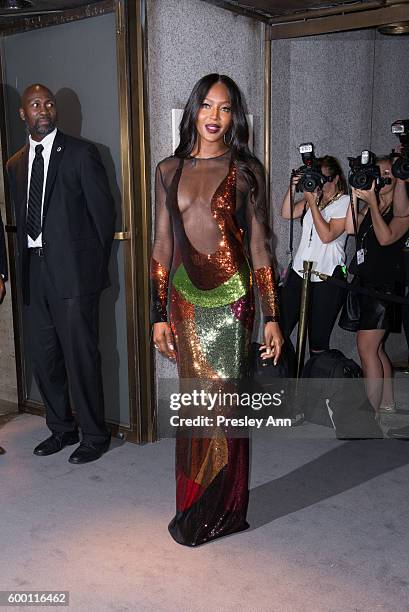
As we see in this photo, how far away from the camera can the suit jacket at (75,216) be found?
336 cm

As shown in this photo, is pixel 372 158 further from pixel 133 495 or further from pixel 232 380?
pixel 133 495

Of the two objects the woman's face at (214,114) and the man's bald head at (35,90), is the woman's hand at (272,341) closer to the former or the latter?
the woman's face at (214,114)

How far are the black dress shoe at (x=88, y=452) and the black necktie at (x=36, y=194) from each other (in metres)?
1.04

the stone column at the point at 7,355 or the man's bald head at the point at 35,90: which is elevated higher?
the man's bald head at the point at 35,90

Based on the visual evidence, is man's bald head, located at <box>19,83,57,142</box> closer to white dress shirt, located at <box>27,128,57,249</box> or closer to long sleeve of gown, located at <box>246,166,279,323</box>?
white dress shirt, located at <box>27,128,57,249</box>

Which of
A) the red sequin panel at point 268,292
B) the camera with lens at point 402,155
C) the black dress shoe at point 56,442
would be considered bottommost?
the black dress shoe at point 56,442

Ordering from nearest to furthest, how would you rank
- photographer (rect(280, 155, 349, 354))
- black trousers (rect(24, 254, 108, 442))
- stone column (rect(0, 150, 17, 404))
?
black trousers (rect(24, 254, 108, 442))
photographer (rect(280, 155, 349, 354))
stone column (rect(0, 150, 17, 404))

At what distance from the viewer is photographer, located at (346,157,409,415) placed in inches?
147

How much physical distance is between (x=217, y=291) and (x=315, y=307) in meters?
1.54

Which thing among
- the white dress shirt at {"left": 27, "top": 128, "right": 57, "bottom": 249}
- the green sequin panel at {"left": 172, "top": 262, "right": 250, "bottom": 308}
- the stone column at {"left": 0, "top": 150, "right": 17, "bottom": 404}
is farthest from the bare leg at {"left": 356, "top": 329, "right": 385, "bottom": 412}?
the stone column at {"left": 0, "top": 150, "right": 17, "bottom": 404}

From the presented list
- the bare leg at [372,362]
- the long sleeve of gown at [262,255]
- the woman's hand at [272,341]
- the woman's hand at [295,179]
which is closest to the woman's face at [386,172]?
the woman's hand at [295,179]

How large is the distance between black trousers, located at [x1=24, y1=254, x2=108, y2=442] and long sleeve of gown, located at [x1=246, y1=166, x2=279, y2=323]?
110 centimetres

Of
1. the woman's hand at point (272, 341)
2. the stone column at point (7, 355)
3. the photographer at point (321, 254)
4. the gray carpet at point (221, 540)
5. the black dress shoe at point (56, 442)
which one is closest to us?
the gray carpet at point (221, 540)

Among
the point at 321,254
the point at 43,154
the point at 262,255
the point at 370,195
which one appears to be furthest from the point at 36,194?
the point at 370,195
